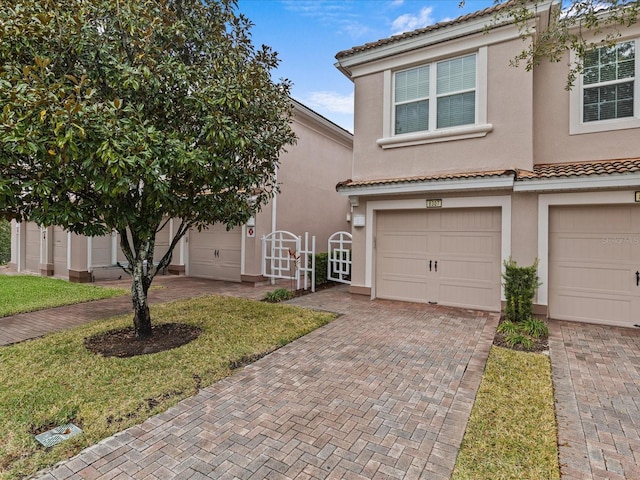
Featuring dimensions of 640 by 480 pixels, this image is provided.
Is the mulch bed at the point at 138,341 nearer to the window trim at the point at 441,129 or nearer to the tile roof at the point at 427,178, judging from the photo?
the tile roof at the point at 427,178

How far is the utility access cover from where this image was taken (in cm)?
336

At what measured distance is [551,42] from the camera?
758cm

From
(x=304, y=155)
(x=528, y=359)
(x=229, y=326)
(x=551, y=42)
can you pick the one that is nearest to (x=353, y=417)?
(x=528, y=359)

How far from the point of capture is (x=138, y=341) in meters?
6.27

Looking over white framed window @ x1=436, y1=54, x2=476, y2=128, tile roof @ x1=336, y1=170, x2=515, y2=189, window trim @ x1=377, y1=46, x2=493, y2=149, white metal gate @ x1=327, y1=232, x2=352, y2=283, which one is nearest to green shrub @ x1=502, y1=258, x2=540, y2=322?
tile roof @ x1=336, y1=170, x2=515, y2=189

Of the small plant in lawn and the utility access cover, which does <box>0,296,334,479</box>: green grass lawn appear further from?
the small plant in lawn

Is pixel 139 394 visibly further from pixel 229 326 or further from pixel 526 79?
pixel 526 79

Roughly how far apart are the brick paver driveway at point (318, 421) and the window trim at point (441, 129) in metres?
5.08

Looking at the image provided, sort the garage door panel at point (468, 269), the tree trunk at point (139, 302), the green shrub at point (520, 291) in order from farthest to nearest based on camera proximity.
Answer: the garage door panel at point (468, 269) → the green shrub at point (520, 291) → the tree trunk at point (139, 302)

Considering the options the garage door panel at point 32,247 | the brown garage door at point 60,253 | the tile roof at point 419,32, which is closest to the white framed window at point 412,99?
the tile roof at point 419,32

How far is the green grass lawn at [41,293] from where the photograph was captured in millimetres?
8953

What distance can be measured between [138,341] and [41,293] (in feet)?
22.1

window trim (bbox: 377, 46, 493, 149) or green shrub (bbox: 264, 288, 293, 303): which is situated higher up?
window trim (bbox: 377, 46, 493, 149)

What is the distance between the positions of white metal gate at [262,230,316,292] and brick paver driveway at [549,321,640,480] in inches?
279
